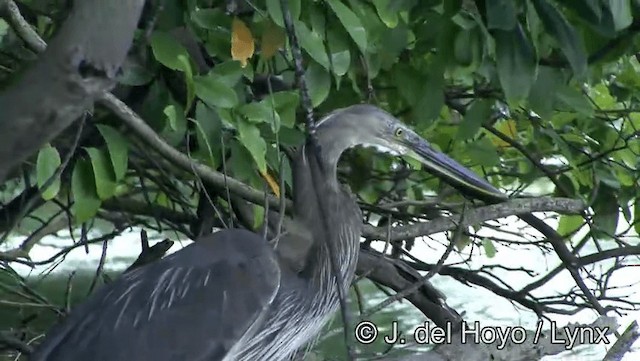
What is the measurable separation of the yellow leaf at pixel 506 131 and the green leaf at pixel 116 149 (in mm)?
907

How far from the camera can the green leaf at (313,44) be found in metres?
1.24

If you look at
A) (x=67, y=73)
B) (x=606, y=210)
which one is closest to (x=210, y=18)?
(x=67, y=73)

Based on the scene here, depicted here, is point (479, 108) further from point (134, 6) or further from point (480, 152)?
point (134, 6)

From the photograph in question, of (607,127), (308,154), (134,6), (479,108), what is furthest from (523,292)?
(134,6)

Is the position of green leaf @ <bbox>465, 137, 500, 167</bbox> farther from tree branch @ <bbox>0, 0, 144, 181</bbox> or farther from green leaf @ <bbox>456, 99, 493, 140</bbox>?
tree branch @ <bbox>0, 0, 144, 181</bbox>

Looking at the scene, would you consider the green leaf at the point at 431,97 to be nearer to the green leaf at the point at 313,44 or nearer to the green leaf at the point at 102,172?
the green leaf at the point at 313,44

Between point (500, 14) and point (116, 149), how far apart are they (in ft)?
1.76

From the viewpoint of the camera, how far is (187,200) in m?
1.93

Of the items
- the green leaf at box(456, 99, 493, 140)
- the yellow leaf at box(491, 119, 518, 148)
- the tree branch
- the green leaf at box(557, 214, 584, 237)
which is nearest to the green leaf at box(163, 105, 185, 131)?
the green leaf at box(456, 99, 493, 140)

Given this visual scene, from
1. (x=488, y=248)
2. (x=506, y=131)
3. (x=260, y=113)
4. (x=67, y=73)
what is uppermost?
(x=67, y=73)

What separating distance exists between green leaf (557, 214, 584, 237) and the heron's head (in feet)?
1.27

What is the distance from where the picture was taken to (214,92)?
126cm

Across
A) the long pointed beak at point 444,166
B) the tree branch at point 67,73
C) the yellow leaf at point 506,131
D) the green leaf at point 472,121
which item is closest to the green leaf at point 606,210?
the yellow leaf at point 506,131

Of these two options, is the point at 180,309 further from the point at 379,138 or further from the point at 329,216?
the point at 379,138
